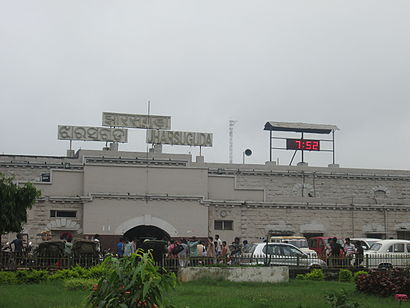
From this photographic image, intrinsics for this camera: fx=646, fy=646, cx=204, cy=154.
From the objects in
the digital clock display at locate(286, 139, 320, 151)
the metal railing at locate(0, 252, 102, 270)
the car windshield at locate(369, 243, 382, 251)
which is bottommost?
the metal railing at locate(0, 252, 102, 270)

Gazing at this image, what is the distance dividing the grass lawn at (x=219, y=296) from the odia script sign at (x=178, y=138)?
81.0 feet

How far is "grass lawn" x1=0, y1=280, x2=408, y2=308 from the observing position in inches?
564

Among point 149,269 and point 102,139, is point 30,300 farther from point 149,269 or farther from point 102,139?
point 102,139

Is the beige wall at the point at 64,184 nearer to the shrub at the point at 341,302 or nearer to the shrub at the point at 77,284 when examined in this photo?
the shrub at the point at 77,284

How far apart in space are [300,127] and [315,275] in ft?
85.8

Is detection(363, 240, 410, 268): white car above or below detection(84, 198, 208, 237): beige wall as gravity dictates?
below

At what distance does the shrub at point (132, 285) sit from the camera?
789 cm

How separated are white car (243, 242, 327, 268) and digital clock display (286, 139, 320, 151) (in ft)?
74.8

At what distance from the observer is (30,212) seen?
33594 mm

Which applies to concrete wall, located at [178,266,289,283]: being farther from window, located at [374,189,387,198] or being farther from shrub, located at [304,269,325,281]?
window, located at [374,189,387,198]

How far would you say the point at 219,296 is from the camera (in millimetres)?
15734

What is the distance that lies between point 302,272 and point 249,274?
13.0 feet

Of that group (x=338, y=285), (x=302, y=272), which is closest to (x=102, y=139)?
(x=302, y=272)

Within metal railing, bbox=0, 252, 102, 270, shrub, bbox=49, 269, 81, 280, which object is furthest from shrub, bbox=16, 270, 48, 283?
metal railing, bbox=0, 252, 102, 270
